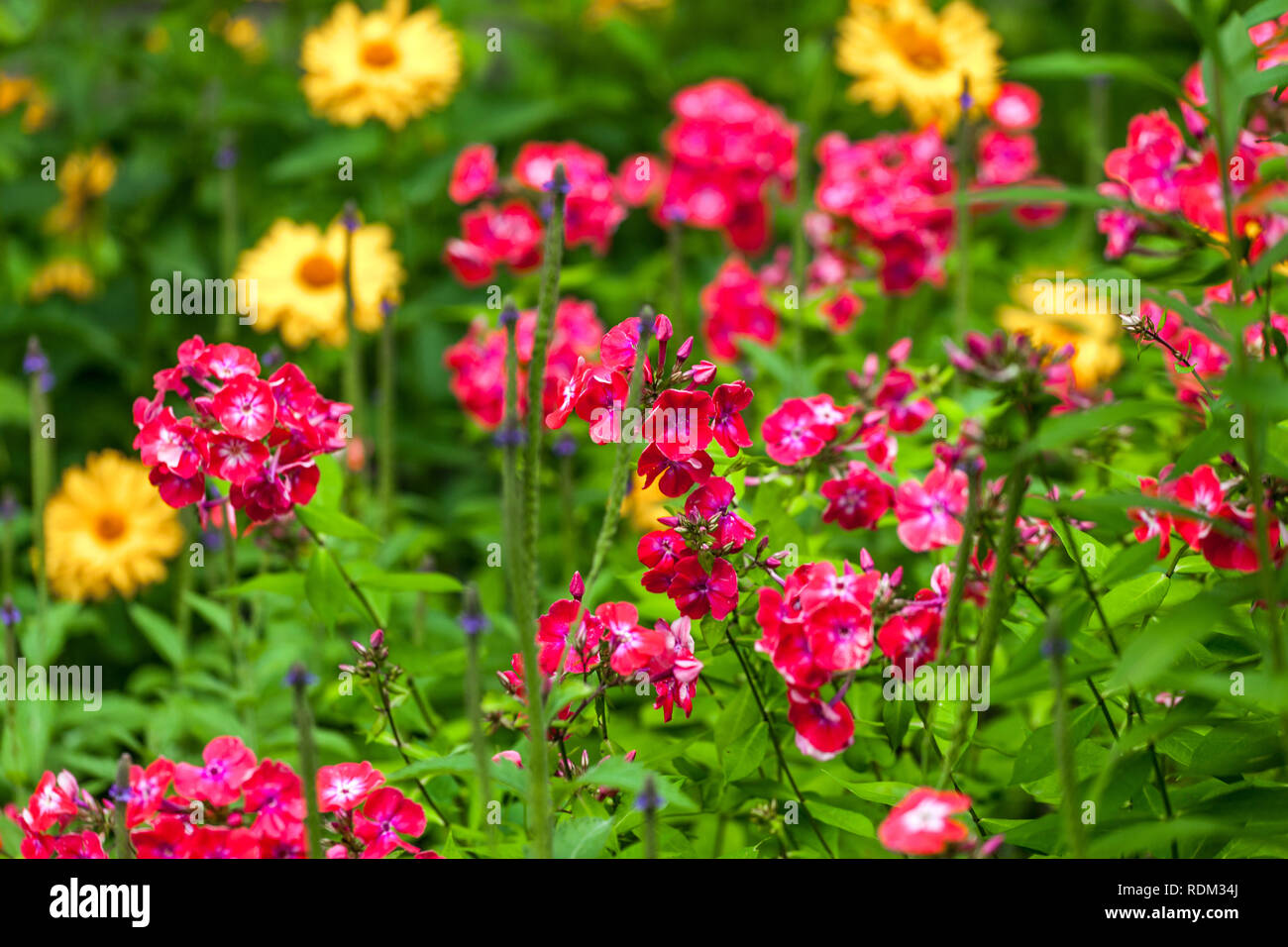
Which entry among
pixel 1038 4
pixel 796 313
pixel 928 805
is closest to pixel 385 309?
pixel 796 313

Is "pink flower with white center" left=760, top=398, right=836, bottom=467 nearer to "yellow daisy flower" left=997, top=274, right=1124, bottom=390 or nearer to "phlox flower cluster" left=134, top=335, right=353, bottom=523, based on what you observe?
"phlox flower cluster" left=134, top=335, right=353, bottom=523

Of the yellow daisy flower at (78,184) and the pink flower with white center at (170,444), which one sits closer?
the pink flower with white center at (170,444)

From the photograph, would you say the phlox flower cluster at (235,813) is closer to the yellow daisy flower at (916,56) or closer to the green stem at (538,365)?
the green stem at (538,365)

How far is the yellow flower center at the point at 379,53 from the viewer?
11.2 feet

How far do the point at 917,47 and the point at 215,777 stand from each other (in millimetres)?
2844

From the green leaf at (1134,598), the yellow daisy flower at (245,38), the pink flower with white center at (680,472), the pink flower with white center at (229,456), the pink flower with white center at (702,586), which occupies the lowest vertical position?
the green leaf at (1134,598)

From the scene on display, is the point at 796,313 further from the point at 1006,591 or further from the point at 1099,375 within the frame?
the point at 1006,591

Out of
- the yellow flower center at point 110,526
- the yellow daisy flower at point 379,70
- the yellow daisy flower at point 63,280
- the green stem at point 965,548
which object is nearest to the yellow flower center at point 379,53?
the yellow daisy flower at point 379,70

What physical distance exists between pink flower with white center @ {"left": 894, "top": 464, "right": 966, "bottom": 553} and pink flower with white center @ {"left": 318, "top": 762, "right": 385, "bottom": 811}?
0.62 metres

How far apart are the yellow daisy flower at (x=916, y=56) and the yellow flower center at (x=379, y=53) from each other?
3.73ft

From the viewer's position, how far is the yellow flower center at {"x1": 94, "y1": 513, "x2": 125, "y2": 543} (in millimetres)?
3098

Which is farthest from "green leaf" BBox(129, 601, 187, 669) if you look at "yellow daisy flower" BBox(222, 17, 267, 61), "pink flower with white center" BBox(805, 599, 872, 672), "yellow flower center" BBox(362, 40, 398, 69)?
"yellow daisy flower" BBox(222, 17, 267, 61)

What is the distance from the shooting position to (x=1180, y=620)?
3.39ft
